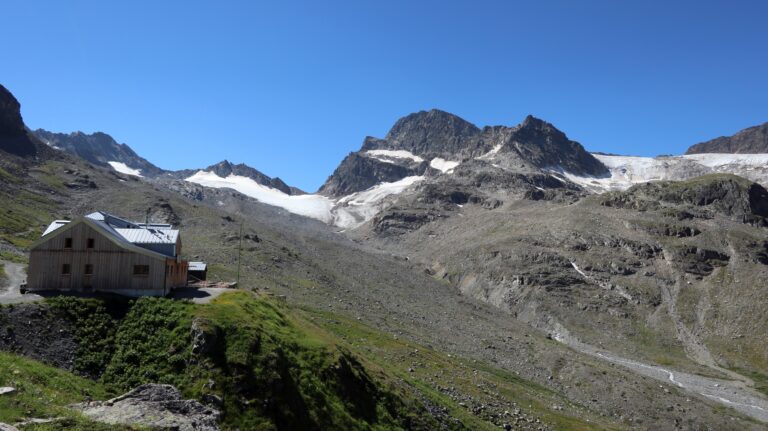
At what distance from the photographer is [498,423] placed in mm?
49125

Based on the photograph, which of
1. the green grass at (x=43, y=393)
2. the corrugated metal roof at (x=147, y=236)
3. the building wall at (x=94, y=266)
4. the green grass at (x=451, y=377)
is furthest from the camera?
the green grass at (x=451, y=377)

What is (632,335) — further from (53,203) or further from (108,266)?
(53,203)

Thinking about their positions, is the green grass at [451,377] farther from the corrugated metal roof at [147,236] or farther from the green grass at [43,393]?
the green grass at [43,393]

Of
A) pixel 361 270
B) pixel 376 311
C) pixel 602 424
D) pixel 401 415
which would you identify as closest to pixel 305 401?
pixel 401 415

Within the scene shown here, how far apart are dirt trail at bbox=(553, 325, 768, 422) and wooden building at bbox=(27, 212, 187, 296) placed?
10268 centimetres

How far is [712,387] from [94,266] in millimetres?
116648

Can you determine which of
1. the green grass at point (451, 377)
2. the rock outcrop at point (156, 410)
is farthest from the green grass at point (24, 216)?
the rock outcrop at point (156, 410)

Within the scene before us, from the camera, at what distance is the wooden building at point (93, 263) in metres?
35.7

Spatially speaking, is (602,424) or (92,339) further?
(602,424)

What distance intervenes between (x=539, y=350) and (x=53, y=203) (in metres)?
143

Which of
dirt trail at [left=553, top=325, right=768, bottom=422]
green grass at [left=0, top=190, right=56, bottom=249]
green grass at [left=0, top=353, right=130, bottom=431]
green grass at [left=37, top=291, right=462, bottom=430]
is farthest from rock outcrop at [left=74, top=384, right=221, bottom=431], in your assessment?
dirt trail at [left=553, top=325, right=768, bottom=422]

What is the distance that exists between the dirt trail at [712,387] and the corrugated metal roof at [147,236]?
101 metres

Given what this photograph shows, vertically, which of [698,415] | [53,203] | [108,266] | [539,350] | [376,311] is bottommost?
[698,415]

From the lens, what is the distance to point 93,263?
36.2 m
